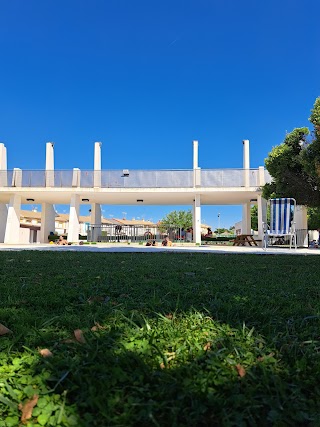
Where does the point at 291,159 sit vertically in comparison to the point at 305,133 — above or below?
below

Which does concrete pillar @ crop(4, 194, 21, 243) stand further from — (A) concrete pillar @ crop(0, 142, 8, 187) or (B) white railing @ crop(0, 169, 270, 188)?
(B) white railing @ crop(0, 169, 270, 188)

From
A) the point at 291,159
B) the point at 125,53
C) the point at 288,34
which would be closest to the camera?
the point at 291,159

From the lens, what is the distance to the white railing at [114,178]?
19.6 meters

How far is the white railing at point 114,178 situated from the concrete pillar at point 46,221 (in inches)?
202

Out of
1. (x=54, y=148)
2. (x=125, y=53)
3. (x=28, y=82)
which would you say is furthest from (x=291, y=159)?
(x=28, y=82)

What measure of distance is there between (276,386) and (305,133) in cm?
1250

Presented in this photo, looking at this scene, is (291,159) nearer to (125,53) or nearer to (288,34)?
(288,34)

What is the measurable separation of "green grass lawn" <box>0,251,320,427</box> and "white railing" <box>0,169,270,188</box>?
56.8ft

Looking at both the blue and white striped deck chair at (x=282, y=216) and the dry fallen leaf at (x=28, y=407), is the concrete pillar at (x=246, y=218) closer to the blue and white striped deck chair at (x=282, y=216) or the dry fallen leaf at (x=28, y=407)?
the blue and white striped deck chair at (x=282, y=216)

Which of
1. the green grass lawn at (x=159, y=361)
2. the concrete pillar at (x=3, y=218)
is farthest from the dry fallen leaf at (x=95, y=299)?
the concrete pillar at (x=3, y=218)

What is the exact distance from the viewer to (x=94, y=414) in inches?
41.8

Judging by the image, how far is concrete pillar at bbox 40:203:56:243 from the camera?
24.2 meters

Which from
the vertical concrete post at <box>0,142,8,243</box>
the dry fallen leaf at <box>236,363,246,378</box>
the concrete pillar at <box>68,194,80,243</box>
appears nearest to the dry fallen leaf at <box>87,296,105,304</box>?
the dry fallen leaf at <box>236,363,246,378</box>

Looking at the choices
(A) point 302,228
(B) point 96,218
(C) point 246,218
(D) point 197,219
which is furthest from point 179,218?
(A) point 302,228
